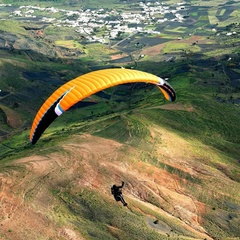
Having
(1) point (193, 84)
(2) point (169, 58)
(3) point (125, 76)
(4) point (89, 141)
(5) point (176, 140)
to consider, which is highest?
(3) point (125, 76)

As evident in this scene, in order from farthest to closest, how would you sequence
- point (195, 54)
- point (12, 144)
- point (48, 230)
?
1. point (195, 54)
2. point (12, 144)
3. point (48, 230)

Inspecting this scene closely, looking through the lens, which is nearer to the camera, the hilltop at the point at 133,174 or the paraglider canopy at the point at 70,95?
the paraglider canopy at the point at 70,95

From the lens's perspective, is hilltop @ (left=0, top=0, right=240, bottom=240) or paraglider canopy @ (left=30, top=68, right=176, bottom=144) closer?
paraglider canopy @ (left=30, top=68, right=176, bottom=144)

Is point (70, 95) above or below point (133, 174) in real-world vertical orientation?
above

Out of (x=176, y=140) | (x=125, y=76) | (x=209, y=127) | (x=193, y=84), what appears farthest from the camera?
(x=193, y=84)

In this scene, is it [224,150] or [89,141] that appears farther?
[224,150]

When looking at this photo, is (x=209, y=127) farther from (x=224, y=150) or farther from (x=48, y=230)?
(x=48, y=230)

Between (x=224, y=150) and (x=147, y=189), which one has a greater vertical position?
(x=147, y=189)

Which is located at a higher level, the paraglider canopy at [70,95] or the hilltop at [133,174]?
the paraglider canopy at [70,95]

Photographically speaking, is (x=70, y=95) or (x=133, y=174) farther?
(x=133, y=174)

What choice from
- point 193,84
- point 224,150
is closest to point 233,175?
point 224,150

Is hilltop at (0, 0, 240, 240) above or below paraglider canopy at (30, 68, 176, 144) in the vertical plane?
below
